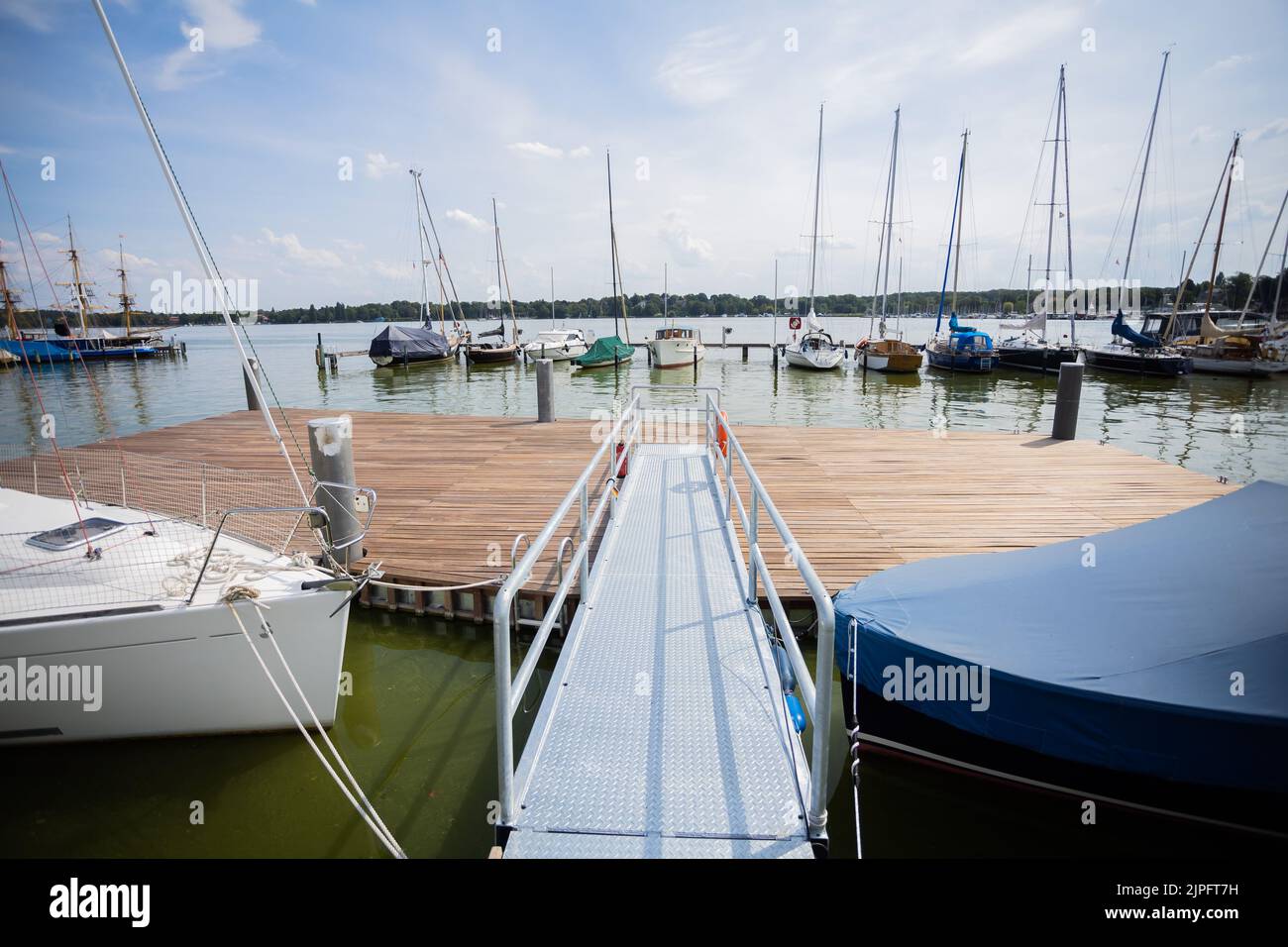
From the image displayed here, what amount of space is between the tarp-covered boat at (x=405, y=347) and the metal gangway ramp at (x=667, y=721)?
40.3 metres

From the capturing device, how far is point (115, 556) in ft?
16.3

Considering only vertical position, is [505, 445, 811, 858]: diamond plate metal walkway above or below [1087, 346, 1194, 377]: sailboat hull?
below

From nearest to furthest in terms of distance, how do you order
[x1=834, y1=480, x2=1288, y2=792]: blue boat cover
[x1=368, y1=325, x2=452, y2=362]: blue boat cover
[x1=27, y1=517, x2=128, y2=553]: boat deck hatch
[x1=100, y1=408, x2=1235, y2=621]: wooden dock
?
[x1=834, y1=480, x2=1288, y2=792]: blue boat cover
[x1=27, y1=517, x2=128, y2=553]: boat deck hatch
[x1=100, y1=408, x2=1235, y2=621]: wooden dock
[x1=368, y1=325, x2=452, y2=362]: blue boat cover

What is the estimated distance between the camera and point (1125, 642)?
3457 mm

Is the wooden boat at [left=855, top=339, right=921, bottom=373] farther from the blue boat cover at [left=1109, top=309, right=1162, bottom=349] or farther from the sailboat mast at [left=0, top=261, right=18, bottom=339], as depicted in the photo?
the sailboat mast at [left=0, top=261, right=18, bottom=339]

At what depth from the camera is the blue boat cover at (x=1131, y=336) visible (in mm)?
41094

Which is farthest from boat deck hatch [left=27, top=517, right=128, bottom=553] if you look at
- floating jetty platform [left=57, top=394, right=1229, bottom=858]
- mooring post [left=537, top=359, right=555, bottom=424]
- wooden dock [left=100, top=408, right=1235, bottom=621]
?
mooring post [left=537, top=359, right=555, bottom=424]

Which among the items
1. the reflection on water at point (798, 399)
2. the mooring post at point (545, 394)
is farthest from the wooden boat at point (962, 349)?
the mooring post at point (545, 394)

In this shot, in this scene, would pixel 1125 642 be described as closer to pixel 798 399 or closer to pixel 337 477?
pixel 337 477

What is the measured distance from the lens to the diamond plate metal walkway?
2693 millimetres

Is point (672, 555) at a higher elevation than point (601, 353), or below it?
below

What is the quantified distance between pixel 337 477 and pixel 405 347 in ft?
127

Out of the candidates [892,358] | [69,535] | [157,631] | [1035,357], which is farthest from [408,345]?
[157,631]

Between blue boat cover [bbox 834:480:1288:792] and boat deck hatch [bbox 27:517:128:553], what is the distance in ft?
19.3
